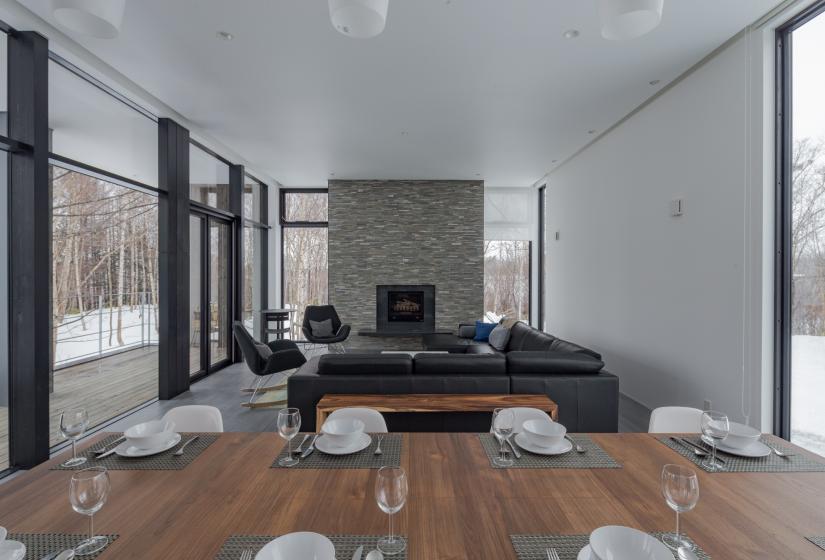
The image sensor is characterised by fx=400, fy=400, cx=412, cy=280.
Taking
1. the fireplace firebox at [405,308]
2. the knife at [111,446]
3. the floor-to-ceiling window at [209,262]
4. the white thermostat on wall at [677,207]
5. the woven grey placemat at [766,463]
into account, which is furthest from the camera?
the fireplace firebox at [405,308]

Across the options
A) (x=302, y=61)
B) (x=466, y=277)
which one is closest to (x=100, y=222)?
(x=302, y=61)

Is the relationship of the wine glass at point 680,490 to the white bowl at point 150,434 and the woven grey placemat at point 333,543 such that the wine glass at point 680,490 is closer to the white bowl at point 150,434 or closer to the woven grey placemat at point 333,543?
the woven grey placemat at point 333,543

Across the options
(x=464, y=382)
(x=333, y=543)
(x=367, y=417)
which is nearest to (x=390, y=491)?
(x=333, y=543)

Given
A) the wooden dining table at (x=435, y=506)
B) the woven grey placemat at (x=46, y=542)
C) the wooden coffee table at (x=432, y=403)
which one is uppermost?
the woven grey placemat at (x=46, y=542)

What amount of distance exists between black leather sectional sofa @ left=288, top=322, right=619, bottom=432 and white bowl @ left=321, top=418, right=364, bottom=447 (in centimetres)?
123

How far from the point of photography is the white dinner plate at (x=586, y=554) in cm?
79

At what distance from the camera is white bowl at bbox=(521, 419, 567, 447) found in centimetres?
132

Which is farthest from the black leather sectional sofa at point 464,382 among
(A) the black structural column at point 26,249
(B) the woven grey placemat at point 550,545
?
(B) the woven grey placemat at point 550,545

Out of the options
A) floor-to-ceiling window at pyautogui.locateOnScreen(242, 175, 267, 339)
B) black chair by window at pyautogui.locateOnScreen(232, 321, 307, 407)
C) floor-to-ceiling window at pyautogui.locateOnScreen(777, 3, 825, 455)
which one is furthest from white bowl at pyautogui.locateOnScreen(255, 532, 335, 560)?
floor-to-ceiling window at pyautogui.locateOnScreen(242, 175, 267, 339)

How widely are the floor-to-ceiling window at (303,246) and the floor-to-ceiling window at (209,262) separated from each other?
1668mm

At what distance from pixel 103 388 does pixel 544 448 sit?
388 centimetres

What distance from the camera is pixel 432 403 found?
8.17 ft

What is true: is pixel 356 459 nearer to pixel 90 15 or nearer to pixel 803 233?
pixel 90 15

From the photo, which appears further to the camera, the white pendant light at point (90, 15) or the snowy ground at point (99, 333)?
the snowy ground at point (99, 333)
